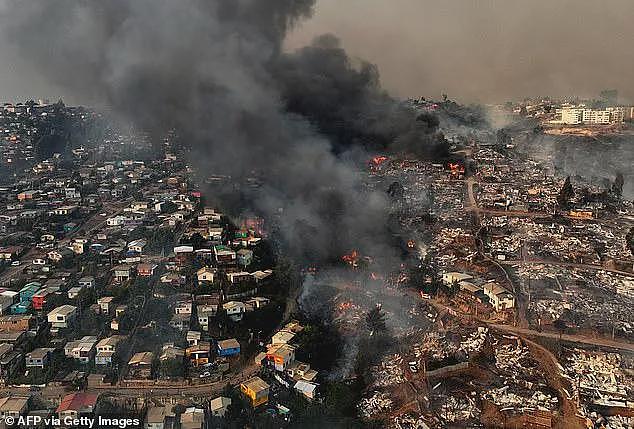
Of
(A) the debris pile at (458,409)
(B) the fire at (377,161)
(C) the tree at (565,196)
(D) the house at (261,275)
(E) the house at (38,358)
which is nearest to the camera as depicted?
(A) the debris pile at (458,409)

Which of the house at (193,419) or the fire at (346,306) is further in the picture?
the fire at (346,306)

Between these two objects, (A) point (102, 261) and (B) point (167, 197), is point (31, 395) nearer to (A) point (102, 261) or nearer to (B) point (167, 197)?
(A) point (102, 261)

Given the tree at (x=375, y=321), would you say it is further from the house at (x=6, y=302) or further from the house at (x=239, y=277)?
A: the house at (x=6, y=302)

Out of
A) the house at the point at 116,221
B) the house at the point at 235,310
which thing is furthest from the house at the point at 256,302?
the house at the point at 116,221

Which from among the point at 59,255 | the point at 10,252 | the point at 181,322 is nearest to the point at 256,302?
the point at 181,322

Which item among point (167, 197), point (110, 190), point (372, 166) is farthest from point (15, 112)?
point (372, 166)

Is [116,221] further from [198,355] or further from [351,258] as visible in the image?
[198,355]

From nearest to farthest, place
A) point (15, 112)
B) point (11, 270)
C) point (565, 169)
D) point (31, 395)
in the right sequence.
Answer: point (31, 395), point (11, 270), point (565, 169), point (15, 112)
